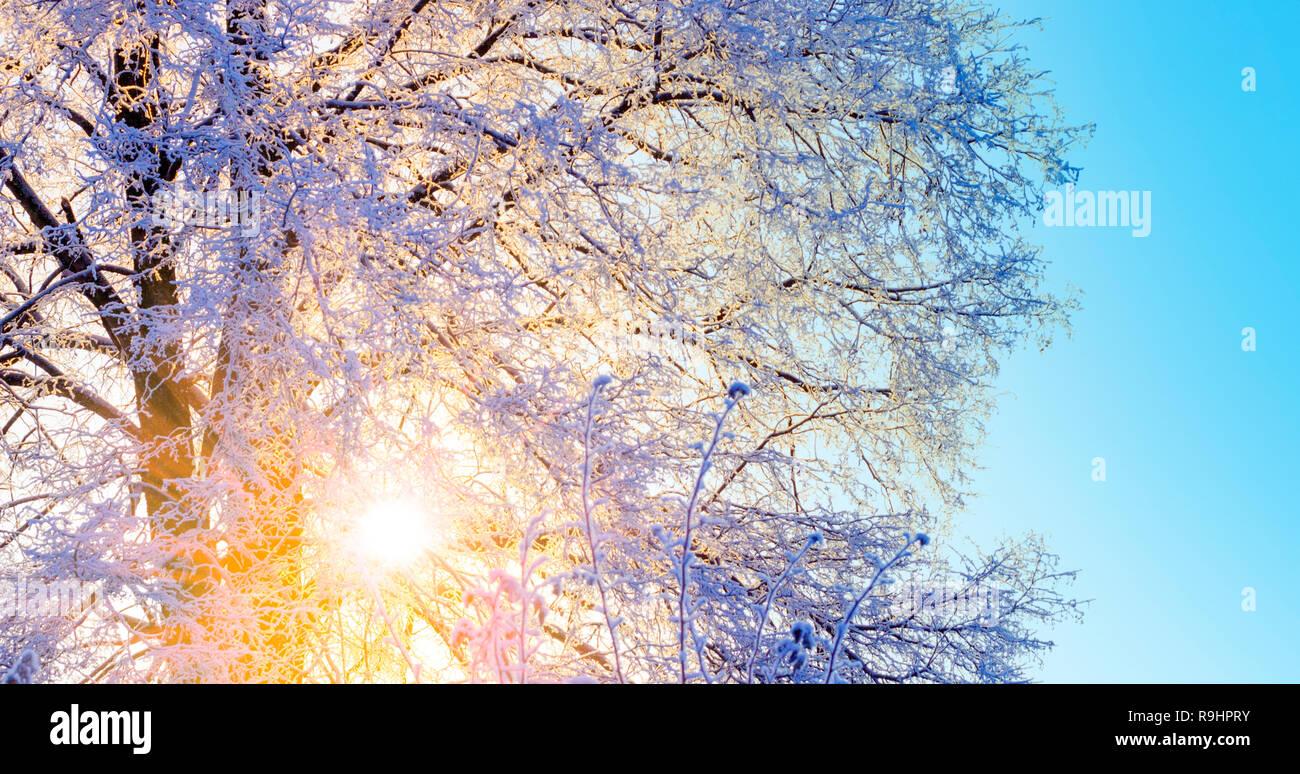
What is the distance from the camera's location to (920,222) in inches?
258

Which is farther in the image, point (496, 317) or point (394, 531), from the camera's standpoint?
point (496, 317)

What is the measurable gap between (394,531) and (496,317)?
1395 mm

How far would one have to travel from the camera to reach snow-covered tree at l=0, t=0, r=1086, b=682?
466cm

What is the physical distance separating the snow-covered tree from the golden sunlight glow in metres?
0.02

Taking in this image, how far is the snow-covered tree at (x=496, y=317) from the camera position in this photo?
15.3ft

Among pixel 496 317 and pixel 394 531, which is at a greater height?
pixel 496 317

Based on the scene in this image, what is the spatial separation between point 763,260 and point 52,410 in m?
5.62

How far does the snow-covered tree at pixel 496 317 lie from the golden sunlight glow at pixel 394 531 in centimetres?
2

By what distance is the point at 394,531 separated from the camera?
445 centimetres

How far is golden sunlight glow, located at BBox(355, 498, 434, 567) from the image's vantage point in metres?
4.42

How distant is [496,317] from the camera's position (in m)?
5.08
